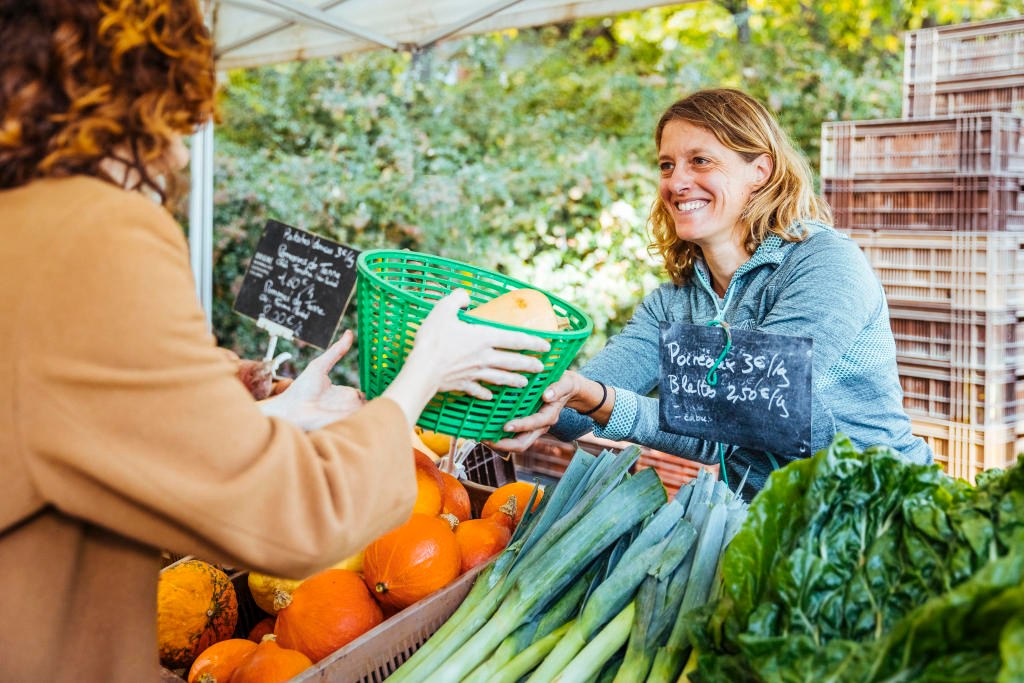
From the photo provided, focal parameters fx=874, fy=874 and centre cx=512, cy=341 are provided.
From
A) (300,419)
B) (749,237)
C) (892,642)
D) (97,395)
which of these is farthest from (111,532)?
(749,237)

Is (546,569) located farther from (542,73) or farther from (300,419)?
(542,73)

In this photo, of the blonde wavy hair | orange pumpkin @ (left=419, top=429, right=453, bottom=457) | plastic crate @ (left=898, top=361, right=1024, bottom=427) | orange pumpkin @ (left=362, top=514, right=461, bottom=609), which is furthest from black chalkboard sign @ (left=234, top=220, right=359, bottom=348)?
plastic crate @ (left=898, top=361, right=1024, bottom=427)

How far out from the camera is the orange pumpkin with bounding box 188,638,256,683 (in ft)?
5.22

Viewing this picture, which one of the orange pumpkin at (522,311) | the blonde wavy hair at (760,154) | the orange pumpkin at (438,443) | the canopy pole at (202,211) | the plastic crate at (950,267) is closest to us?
the orange pumpkin at (522,311)

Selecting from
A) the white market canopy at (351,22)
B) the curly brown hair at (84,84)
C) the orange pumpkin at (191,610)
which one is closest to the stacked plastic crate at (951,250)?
the white market canopy at (351,22)

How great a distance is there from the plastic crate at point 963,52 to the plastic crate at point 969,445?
6.00 feet

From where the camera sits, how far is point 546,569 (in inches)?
61.1

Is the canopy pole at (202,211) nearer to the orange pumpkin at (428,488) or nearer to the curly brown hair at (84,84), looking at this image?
the orange pumpkin at (428,488)

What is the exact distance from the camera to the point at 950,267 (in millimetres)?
3803

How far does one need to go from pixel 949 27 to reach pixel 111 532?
4608mm

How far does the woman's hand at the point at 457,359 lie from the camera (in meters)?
1.28

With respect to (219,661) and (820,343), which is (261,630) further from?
(820,343)

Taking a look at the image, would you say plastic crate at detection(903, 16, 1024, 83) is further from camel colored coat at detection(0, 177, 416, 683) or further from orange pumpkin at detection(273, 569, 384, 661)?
camel colored coat at detection(0, 177, 416, 683)

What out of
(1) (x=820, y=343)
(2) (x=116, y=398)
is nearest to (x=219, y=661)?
(2) (x=116, y=398)
